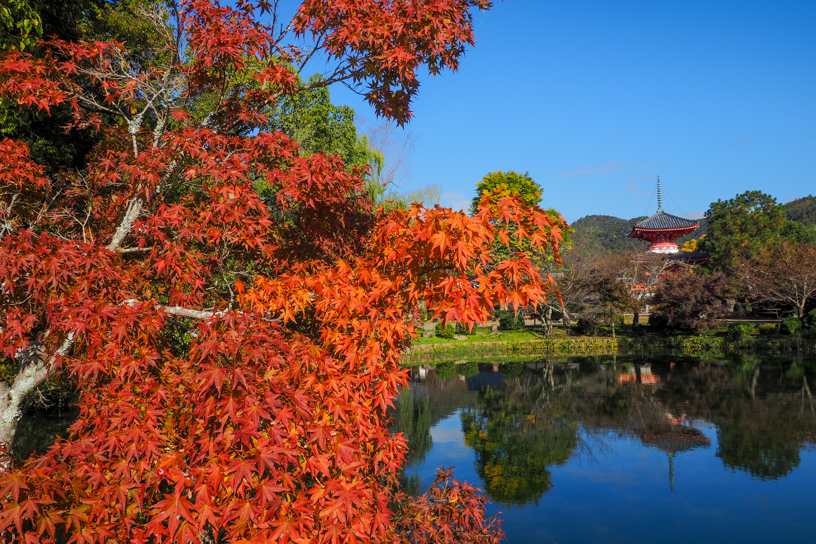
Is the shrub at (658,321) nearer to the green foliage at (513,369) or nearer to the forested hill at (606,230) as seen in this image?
the green foliage at (513,369)

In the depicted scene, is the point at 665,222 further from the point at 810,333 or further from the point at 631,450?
the point at 631,450

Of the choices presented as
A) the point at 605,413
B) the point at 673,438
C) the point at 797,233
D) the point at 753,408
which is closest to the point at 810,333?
the point at 753,408

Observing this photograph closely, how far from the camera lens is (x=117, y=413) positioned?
7.35ft

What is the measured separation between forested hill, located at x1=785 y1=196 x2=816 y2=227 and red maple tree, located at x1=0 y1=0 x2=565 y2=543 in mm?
54538

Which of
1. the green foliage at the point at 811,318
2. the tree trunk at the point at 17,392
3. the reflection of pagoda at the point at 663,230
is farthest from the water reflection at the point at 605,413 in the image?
the reflection of pagoda at the point at 663,230

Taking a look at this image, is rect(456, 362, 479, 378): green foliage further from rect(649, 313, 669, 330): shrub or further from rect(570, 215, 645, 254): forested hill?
rect(570, 215, 645, 254): forested hill

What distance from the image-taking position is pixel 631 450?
9.45 metres

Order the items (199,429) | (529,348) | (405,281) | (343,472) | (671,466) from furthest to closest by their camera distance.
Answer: (529,348) → (671,466) → (405,281) → (343,472) → (199,429)

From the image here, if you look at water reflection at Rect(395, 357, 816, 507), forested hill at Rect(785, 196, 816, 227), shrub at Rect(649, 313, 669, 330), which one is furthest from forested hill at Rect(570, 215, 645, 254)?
water reflection at Rect(395, 357, 816, 507)

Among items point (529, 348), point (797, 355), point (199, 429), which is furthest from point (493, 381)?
point (199, 429)

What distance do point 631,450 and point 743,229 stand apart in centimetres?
2418

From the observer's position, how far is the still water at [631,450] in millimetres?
6598

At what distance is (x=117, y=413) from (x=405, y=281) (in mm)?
1489

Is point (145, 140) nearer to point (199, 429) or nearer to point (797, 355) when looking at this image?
point (199, 429)
